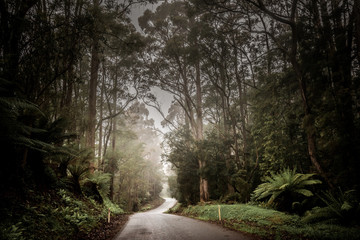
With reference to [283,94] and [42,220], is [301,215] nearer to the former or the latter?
[283,94]

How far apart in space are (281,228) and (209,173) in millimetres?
8519

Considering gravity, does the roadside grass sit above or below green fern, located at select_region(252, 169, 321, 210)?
below

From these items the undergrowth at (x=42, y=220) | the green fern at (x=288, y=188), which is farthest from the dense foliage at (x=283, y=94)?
the undergrowth at (x=42, y=220)

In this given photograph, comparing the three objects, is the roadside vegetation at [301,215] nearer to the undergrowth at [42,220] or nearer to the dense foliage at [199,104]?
the dense foliage at [199,104]

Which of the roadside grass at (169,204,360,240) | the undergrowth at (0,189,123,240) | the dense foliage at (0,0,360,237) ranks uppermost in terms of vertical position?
the dense foliage at (0,0,360,237)

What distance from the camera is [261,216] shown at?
669 cm

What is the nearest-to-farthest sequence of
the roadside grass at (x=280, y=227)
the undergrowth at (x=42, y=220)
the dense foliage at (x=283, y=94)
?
the undergrowth at (x=42, y=220) < the roadside grass at (x=280, y=227) < the dense foliage at (x=283, y=94)

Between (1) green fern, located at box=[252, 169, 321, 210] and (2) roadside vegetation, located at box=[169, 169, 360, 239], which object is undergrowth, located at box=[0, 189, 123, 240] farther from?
(1) green fern, located at box=[252, 169, 321, 210]

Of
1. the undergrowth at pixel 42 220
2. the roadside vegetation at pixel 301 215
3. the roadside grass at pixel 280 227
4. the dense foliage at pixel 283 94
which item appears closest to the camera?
the undergrowth at pixel 42 220

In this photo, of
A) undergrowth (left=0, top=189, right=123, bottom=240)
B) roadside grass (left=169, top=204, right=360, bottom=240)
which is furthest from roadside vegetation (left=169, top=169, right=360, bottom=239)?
undergrowth (left=0, top=189, right=123, bottom=240)

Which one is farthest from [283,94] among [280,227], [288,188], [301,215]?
[280,227]

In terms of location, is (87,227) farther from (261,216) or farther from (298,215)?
(298,215)

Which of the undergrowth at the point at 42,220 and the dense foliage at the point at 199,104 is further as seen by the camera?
the dense foliage at the point at 199,104

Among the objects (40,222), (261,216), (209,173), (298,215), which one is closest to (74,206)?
(40,222)
